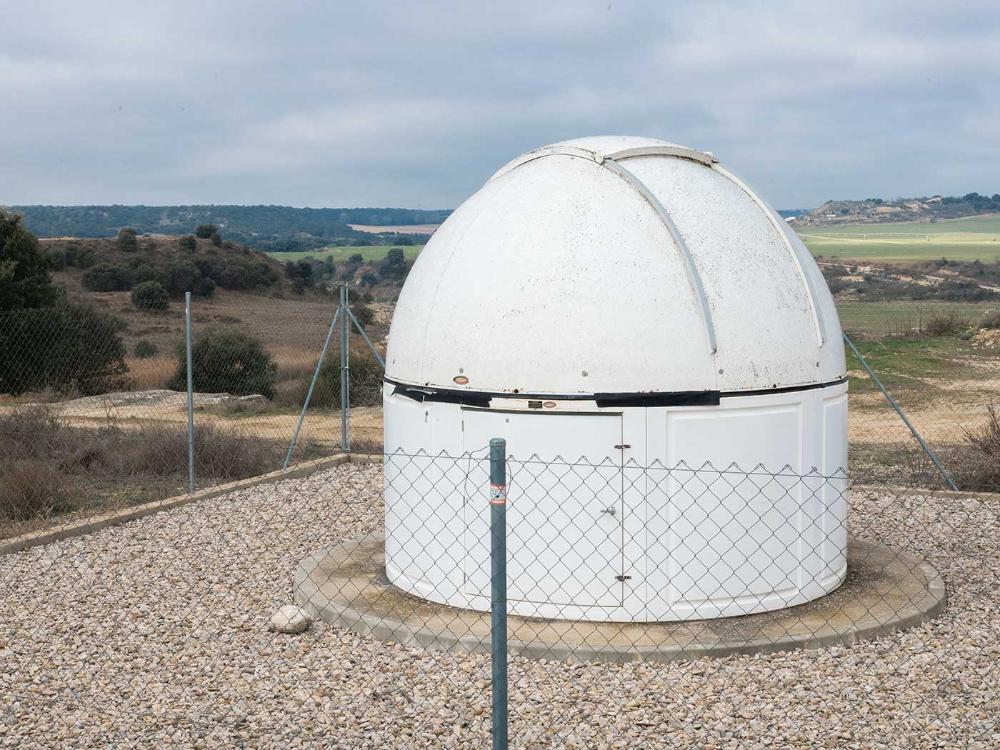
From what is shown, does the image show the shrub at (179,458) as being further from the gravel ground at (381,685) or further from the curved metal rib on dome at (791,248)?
the curved metal rib on dome at (791,248)

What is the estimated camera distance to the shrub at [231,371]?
81.8ft

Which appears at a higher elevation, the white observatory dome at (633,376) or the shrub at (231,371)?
the white observatory dome at (633,376)

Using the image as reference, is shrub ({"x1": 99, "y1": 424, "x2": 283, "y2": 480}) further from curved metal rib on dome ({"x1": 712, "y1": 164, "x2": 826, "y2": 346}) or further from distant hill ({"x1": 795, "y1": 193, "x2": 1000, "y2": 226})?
distant hill ({"x1": 795, "y1": 193, "x2": 1000, "y2": 226})

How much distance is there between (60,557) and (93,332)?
15290mm

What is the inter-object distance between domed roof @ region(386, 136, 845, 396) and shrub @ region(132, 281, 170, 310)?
3999 cm

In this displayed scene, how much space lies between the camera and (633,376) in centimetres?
717

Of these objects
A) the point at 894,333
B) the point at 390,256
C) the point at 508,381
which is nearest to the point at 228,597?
the point at 508,381

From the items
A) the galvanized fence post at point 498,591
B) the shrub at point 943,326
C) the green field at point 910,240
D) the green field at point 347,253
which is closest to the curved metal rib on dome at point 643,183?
the galvanized fence post at point 498,591

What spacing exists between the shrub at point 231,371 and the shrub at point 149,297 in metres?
21.2

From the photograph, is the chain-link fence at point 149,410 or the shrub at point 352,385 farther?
the shrub at point 352,385

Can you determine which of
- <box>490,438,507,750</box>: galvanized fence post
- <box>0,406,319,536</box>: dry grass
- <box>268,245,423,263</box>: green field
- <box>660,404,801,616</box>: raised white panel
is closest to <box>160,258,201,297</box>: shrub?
<box>0,406,319,536</box>: dry grass

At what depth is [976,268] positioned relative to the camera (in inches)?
3071

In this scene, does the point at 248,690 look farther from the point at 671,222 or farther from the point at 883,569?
the point at 883,569

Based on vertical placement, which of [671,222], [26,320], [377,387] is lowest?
[377,387]
